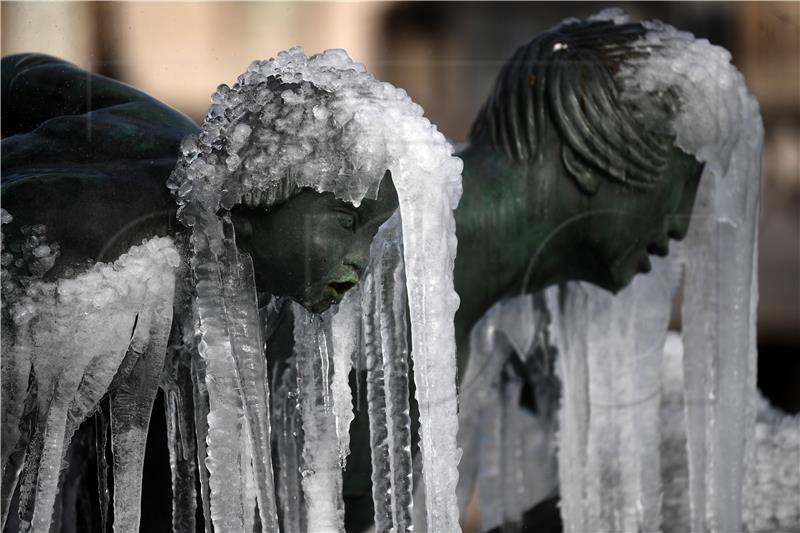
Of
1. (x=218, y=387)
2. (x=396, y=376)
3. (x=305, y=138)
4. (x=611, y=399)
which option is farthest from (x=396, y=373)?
(x=611, y=399)

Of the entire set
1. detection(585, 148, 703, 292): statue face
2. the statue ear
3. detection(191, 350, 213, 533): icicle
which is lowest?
detection(191, 350, 213, 533): icicle

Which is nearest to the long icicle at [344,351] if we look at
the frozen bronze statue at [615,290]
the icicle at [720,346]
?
the frozen bronze statue at [615,290]

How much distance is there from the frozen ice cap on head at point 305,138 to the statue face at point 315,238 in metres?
0.02

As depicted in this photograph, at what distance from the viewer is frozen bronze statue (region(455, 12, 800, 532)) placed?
2.84 m

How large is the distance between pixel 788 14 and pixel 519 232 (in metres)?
0.72

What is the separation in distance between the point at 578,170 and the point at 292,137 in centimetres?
76

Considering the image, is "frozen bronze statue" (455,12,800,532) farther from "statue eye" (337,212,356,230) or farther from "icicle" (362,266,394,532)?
"statue eye" (337,212,356,230)

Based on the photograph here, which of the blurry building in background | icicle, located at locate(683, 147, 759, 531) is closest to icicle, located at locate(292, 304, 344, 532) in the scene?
the blurry building in background

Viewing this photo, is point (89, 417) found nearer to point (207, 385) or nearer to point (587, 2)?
point (207, 385)

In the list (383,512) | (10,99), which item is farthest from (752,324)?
(10,99)

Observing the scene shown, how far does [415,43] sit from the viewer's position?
282 cm

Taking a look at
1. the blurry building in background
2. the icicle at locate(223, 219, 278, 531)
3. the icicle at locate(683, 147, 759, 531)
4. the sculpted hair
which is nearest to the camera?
the icicle at locate(223, 219, 278, 531)

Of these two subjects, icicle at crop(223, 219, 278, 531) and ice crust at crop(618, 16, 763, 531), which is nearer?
icicle at crop(223, 219, 278, 531)

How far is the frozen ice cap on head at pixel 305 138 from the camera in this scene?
87.7 inches
